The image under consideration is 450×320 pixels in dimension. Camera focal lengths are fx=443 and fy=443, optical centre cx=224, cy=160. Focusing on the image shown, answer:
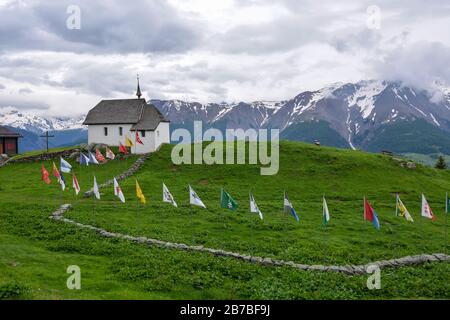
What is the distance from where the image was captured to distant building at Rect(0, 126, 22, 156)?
8956 cm

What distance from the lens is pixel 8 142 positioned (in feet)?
300

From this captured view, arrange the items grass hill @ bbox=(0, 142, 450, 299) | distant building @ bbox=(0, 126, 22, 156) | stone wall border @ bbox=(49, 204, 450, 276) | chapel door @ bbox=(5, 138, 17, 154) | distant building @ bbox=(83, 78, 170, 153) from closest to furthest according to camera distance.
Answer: grass hill @ bbox=(0, 142, 450, 299) < stone wall border @ bbox=(49, 204, 450, 276) < distant building @ bbox=(83, 78, 170, 153) < distant building @ bbox=(0, 126, 22, 156) < chapel door @ bbox=(5, 138, 17, 154)

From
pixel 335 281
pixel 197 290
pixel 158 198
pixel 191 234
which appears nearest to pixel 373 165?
pixel 158 198

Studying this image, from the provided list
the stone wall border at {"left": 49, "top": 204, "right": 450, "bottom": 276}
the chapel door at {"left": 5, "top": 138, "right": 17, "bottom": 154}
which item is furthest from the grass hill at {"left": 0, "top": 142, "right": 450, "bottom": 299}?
the chapel door at {"left": 5, "top": 138, "right": 17, "bottom": 154}

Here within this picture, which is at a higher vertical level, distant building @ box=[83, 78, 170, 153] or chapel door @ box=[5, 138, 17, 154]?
distant building @ box=[83, 78, 170, 153]

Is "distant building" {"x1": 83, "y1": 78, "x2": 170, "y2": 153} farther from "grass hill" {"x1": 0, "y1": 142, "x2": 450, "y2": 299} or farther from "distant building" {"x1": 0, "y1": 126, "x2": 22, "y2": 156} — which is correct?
"distant building" {"x1": 0, "y1": 126, "x2": 22, "y2": 156}

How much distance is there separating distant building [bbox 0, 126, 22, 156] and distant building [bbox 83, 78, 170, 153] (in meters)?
20.2

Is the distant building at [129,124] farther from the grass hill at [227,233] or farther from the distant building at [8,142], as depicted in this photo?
the distant building at [8,142]

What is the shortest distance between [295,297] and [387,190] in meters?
38.9

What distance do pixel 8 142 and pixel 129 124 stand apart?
30.5m

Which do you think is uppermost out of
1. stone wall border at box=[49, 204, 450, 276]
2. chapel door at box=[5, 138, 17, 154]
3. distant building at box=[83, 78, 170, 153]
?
distant building at box=[83, 78, 170, 153]

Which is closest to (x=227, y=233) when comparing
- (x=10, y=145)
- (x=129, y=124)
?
(x=129, y=124)

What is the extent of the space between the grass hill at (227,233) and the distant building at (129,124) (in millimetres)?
9546

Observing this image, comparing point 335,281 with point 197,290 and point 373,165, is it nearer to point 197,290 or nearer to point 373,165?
point 197,290
